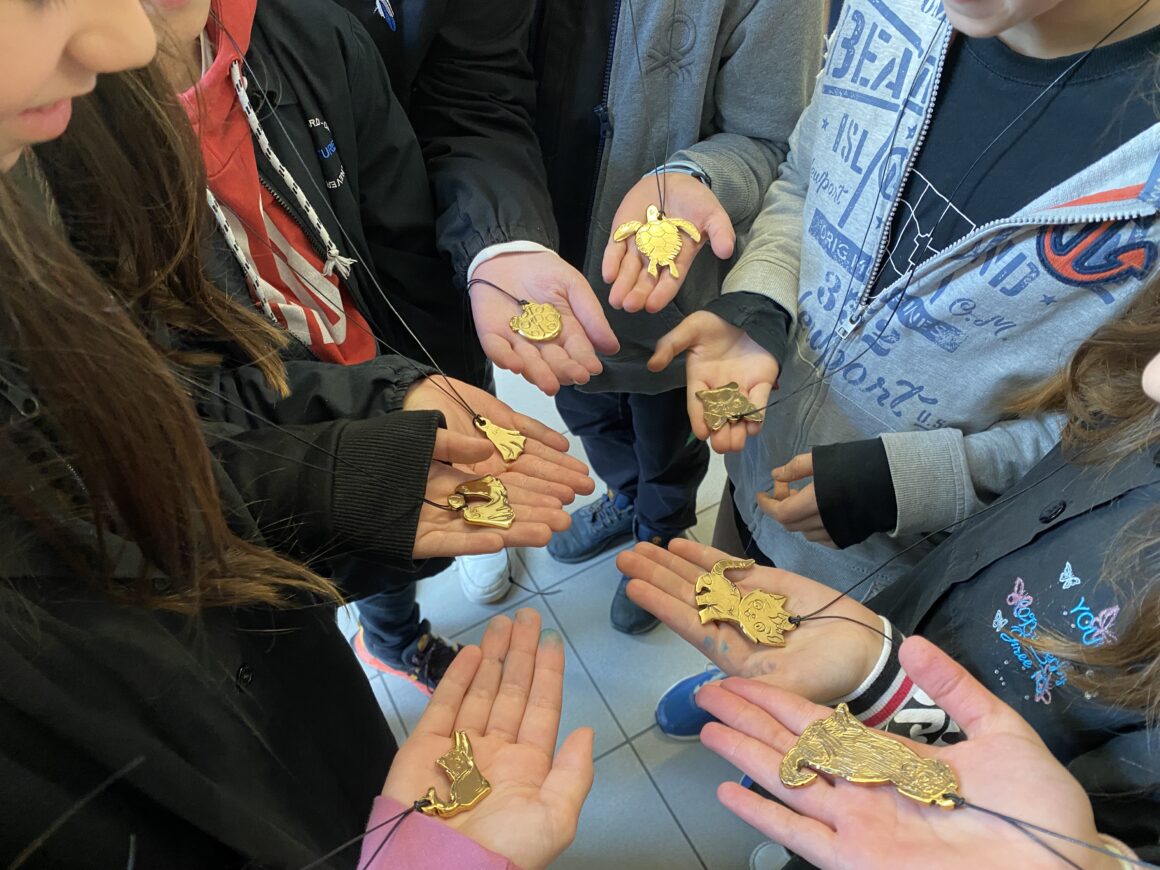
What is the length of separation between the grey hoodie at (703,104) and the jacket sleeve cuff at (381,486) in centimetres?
45

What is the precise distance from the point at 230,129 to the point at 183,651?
53 cm

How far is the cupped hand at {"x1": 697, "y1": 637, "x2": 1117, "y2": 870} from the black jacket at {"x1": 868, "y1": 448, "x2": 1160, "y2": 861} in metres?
0.07

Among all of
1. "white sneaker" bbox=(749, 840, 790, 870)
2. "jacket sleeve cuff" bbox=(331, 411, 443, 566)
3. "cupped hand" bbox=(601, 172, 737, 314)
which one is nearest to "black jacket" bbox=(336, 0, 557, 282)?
"cupped hand" bbox=(601, 172, 737, 314)

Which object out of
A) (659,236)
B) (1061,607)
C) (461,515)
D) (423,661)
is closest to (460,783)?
(461,515)

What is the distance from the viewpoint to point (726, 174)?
0.95 meters

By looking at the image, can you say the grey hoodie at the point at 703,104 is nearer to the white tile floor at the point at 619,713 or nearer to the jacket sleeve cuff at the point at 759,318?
the jacket sleeve cuff at the point at 759,318

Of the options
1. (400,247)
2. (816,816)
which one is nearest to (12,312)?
(400,247)

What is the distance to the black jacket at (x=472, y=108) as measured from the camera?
0.87m

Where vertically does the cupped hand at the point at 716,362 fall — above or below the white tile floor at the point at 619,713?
above

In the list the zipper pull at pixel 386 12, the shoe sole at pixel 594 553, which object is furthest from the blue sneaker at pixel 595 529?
the zipper pull at pixel 386 12

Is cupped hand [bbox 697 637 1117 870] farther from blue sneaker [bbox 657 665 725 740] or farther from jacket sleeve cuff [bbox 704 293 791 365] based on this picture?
blue sneaker [bbox 657 665 725 740]

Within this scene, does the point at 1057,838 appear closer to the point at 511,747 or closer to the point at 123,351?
the point at 511,747

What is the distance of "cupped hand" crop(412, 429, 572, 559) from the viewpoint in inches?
27.8

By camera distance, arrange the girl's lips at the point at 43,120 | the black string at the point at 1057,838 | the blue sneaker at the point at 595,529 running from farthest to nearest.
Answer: the blue sneaker at the point at 595,529, the black string at the point at 1057,838, the girl's lips at the point at 43,120
